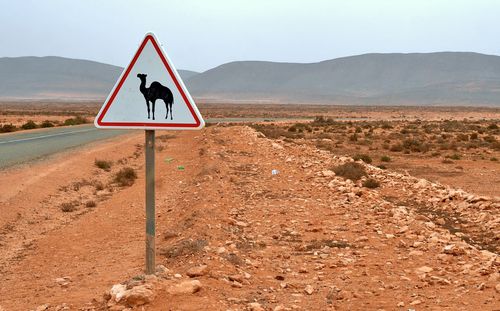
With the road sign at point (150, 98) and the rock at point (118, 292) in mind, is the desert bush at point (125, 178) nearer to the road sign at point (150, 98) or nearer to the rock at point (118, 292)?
the rock at point (118, 292)

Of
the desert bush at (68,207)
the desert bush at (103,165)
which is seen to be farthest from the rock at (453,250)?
the desert bush at (103,165)

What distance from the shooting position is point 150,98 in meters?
4.84

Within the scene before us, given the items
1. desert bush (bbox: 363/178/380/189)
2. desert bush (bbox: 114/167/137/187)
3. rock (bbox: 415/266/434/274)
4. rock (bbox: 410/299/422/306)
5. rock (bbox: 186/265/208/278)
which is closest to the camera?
rock (bbox: 410/299/422/306)

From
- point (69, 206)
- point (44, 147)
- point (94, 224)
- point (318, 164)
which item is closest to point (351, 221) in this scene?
point (94, 224)

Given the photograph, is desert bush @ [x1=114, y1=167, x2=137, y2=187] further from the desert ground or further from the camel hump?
Result: the camel hump

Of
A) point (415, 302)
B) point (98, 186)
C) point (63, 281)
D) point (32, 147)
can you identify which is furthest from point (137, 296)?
point (32, 147)

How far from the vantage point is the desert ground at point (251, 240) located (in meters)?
5.20

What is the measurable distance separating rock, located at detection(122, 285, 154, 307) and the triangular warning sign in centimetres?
138

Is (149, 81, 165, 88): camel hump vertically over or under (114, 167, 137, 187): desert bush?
over

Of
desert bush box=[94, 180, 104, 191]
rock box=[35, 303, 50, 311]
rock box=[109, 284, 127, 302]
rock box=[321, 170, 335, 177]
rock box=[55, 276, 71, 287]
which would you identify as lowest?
desert bush box=[94, 180, 104, 191]

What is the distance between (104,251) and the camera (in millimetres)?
7586

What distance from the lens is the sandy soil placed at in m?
5.25

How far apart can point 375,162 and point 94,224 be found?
13.6 meters

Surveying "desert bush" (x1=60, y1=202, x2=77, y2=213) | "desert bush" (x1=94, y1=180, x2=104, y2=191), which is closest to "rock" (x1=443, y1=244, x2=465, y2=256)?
"desert bush" (x1=60, y1=202, x2=77, y2=213)
